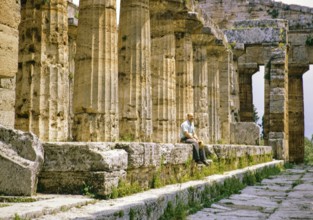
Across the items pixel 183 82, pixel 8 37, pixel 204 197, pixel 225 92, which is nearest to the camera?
pixel 8 37

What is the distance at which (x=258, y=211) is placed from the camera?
8281 millimetres

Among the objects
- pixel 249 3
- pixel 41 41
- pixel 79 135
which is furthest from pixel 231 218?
pixel 249 3

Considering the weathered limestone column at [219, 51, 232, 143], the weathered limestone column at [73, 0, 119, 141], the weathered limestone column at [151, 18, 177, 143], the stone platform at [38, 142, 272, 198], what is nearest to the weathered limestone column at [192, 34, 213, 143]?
the weathered limestone column at [151, 18, 177, 143]

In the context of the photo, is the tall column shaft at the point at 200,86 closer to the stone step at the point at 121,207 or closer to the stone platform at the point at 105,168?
the stone platform at the point at 105,168

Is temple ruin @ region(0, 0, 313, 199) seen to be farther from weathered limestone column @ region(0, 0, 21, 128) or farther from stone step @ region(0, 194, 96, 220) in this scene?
stone step @ region(0, 194, 96, 220)

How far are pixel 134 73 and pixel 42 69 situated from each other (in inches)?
112

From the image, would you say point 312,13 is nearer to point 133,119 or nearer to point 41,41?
point 133,119

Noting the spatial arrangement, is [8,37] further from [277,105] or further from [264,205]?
[277,105]

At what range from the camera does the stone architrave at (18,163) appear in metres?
5.60

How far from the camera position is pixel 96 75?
398 inches

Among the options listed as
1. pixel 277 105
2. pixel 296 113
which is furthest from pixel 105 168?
pixel 296 113

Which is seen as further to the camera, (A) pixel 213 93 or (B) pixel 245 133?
(B) pixel 245 133

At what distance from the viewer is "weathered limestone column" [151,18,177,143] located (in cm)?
1388

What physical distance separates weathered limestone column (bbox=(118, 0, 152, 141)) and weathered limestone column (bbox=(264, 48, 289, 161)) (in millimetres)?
13236
